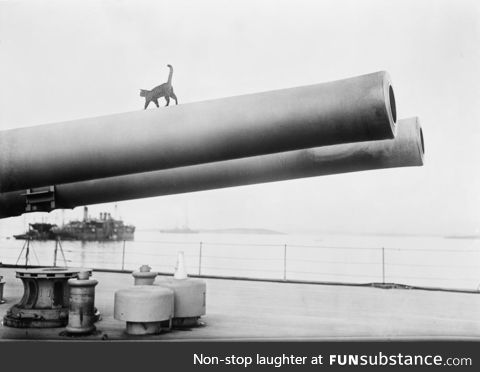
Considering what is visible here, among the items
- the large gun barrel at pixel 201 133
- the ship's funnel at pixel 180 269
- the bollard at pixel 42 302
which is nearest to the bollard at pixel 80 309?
the bollard at pixel 42 302

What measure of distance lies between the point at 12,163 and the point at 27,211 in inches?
45.0

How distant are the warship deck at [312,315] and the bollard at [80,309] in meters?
0.09

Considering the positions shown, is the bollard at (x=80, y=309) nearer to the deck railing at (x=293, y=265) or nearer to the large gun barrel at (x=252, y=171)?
the large gun barrel at (x=252, y=171)

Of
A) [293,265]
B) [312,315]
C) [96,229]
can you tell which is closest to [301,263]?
[293,265]

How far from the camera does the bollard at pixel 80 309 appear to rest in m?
3.38

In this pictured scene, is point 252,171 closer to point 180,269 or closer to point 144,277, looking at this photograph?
point 180,269

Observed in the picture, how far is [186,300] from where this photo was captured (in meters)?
3.65

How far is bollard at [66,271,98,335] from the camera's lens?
3377 millimetres

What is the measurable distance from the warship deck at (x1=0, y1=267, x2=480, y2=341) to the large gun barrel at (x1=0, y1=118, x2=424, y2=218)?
0.93 meters

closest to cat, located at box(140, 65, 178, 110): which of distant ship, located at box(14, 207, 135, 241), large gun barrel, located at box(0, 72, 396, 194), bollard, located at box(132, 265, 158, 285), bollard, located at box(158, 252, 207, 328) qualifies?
large gun barrel, located at box(0, 72, 396, 194)

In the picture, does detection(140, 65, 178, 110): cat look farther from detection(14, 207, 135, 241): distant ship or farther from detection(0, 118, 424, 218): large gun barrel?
detection(14, 207, 135, 241): distant ship

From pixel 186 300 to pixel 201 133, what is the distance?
2001 mm
